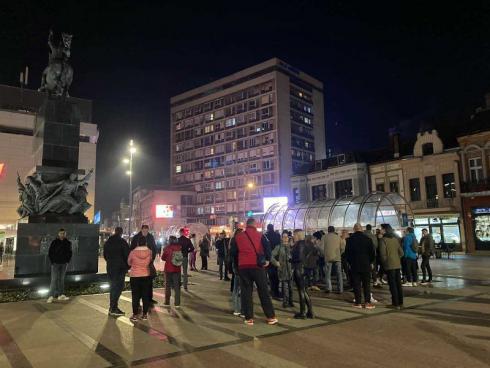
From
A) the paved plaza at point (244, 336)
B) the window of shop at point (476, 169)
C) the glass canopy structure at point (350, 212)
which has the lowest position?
the paved plaza at point (244, 336)

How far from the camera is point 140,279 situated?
8438 mm

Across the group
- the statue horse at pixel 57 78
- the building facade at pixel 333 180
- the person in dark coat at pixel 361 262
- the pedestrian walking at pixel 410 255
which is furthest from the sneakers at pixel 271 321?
the building facade at pixel 333 180

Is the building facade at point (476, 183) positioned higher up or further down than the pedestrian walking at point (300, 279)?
higher up

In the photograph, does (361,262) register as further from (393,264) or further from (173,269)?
(173,269)

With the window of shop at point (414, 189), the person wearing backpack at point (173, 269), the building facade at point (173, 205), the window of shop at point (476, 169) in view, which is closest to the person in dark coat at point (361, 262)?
the person wearing backpack at point (173, 269)

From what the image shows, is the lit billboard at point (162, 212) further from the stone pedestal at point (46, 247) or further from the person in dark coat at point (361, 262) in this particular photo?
the person in dark coat at point (361, 262)

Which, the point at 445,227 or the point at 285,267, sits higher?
the point at 445,227

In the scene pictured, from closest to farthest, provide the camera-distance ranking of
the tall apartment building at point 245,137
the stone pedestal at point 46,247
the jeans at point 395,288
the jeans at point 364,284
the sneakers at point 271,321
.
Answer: the sneakers at point 271,321, the jeans at point 395,288, the jeans at point 364,284, the stone pedestal at point 46,247, the tall apartment building at point 245,137

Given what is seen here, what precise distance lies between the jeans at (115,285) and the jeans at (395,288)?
646 centimetres

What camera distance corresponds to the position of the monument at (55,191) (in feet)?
39.7

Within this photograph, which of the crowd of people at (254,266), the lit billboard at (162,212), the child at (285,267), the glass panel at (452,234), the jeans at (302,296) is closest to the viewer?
the crowd of people at (254,266)

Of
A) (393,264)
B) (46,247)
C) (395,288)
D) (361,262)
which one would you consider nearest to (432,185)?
(393,264)

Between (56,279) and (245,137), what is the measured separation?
246 ft

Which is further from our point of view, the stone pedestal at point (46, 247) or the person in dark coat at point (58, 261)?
the stone pedestal at point (46, 247)
